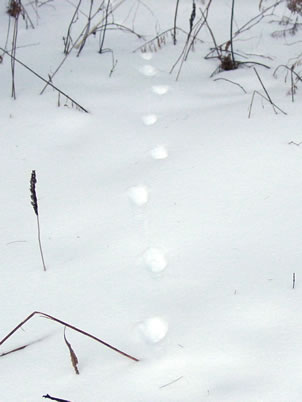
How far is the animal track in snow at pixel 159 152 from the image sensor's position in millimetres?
1770

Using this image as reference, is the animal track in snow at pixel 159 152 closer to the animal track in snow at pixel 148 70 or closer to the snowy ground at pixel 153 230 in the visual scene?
the snowy ground at pixel 153 230

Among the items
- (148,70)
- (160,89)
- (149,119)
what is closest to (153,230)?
(149,119)

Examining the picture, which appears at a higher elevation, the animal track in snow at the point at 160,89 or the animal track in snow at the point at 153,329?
the animal track in snow at the point at 160,89

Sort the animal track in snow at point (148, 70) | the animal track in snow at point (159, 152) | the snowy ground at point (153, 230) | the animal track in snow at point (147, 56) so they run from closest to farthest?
the snowy ground at point (153, 230) → the animal track in snow at point (159, 152) → the animal track in snow at point (148, 70) → the animal track in snow at point (147, 56)

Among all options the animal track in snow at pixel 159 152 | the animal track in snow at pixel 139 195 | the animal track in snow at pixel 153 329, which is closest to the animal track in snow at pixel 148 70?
the animal track in snow at pixel 159 152

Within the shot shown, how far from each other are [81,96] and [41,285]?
984 millimetres

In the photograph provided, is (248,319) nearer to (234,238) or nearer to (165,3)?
(234,238)

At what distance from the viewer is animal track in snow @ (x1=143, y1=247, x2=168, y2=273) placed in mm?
1357

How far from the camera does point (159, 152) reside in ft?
5.87

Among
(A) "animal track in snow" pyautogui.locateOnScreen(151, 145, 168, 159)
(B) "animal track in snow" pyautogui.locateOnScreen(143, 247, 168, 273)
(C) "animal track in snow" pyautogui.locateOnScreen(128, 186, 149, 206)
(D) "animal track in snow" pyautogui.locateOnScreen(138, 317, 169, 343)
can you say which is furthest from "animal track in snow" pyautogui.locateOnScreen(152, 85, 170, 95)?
(D) "animal track in snow" pyautogui.locateOnScreen(138, 317, 169, 343)

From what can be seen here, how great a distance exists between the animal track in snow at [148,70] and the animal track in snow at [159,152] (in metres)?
0.56

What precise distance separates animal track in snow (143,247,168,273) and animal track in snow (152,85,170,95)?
885 mm

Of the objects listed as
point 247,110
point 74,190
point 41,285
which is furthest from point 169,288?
Answer: point 247,110

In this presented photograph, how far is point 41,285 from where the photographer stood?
4.32 feet
